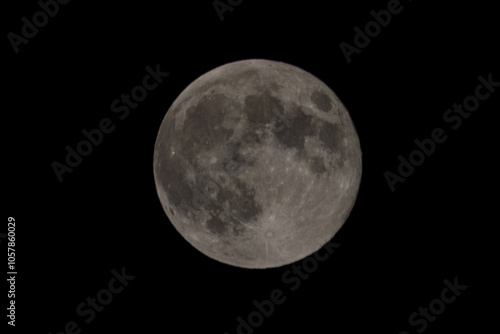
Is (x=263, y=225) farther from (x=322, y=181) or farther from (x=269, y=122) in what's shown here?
(x=269, y=122)

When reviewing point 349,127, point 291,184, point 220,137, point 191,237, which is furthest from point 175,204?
point 349,127

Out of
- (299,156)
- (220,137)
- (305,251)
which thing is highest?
(220,137)

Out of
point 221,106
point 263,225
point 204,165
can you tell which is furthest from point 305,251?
point 221,106

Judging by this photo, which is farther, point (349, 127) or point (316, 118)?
point (349, 127)

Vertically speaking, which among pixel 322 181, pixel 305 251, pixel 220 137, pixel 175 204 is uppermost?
pixel 220 137

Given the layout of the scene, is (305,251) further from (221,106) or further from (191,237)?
(221,106)

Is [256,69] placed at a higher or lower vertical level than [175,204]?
higher

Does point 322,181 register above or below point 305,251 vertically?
above

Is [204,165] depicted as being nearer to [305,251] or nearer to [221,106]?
[221,106]

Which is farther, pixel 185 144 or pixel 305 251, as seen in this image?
pixel 305 251
